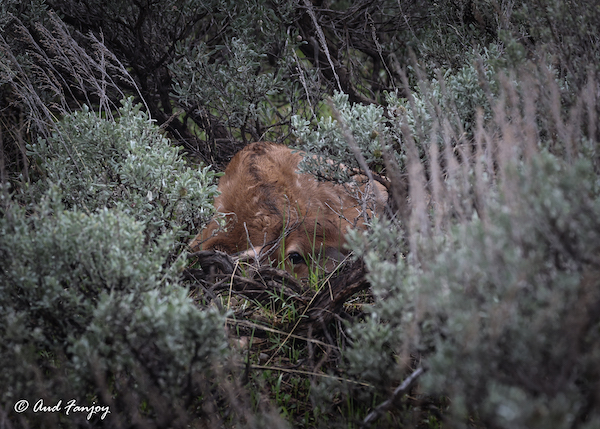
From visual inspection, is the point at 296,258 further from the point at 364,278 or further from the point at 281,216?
the point at 364,278

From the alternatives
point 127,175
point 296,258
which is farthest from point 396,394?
point 127,175

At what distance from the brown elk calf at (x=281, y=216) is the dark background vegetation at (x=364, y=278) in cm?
43

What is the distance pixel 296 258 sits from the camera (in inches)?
138

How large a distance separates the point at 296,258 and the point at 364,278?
3.51ft

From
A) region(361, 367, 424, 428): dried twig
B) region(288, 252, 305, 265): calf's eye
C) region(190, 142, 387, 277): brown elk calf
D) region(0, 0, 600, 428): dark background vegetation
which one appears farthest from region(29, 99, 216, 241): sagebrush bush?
region(361, 367, 424, 428): dried twig

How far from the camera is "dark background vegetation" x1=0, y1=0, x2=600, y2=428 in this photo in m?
1.47

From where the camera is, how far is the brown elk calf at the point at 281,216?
136 inches

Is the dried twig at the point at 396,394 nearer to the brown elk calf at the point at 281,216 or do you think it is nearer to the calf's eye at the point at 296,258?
the brown elk calf at the point at 281,216

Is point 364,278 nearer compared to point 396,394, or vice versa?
point 396,394

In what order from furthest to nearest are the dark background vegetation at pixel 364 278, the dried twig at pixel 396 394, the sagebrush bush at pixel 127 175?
the sagebrush bush at pixel 127 175 → the dried twig at pixel 396 394 → the dark background vegetation at pixel 364 278

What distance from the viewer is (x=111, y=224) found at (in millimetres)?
2170

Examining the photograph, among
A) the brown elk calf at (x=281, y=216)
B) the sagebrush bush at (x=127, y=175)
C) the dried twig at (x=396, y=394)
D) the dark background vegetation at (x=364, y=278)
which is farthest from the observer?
the brown elk calf at (x=281, y=216)

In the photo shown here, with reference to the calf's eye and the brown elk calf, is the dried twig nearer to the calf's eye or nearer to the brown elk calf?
the brown elk calf

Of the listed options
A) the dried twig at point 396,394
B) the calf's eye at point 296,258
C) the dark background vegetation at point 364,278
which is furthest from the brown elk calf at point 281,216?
the dried twig at point 396,394
